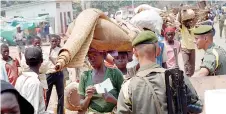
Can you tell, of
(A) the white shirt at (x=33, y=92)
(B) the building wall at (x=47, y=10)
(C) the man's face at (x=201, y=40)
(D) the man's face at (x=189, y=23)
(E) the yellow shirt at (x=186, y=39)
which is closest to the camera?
(A) the white shirt at (x=33, y=92)

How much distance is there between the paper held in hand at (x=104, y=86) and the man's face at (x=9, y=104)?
2.35 metres

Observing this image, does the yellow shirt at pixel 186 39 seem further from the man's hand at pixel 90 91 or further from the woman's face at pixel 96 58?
the man's hand at pixel 90 91

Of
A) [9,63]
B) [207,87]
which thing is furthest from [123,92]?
[9,63]

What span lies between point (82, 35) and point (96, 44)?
317 mm

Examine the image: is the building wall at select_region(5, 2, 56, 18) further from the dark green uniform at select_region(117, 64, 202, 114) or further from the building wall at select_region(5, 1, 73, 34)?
the dark green uniform at select_region(117, 64, 202, 114)

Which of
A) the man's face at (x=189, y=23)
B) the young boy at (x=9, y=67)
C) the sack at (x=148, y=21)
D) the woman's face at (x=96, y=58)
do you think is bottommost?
the young boy at (x=9, y=67)

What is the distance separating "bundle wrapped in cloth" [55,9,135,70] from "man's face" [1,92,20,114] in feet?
6.47

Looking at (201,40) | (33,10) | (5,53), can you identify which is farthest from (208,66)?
(33,10)

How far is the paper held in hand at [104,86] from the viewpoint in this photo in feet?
16.0

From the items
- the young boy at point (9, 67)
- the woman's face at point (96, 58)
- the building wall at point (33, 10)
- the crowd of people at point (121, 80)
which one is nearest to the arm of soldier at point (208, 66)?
the crowd of people at point (121, 80)

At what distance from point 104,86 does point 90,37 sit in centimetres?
55

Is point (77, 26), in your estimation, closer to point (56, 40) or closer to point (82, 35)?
point (82, 35)

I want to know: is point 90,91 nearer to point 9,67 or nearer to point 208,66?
point 208,66

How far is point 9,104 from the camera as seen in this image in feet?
8.28
